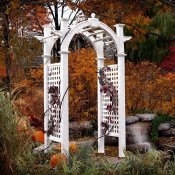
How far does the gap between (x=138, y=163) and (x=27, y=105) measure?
15.8 ft

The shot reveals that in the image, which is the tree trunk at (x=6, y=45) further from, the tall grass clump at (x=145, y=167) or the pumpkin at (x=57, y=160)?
the tall grass clump at (x=145, y=167)

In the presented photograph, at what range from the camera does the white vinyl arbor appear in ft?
23.2

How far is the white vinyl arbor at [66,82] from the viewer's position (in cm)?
707

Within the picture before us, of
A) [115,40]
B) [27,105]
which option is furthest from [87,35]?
[27,105]

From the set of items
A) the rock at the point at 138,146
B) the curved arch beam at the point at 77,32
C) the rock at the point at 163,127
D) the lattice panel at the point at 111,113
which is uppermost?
the curved arch beam at the point at 77,32

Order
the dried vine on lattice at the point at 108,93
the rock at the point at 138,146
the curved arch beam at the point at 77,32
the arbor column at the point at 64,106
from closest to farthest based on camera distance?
the arbor column at the point at 64,106
the curved arch beam at the point at 77,32
the dried vine on lattice at the point at 108,93
the rock at the point at 138,146

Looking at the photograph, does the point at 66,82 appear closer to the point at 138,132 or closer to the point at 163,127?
the point at 138,132

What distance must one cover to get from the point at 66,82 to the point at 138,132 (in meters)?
3.31

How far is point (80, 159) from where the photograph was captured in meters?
6.05

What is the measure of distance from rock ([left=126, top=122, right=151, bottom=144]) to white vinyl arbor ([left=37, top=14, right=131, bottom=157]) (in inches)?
63.7

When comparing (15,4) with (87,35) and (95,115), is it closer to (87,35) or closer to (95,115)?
(87,35)

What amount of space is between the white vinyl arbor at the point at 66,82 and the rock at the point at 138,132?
63.7 inches

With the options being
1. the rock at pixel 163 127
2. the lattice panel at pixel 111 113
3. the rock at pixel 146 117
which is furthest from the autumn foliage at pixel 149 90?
the lattice panel at pixel 111 113

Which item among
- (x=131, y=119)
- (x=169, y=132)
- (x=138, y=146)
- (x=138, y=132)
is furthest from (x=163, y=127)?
(x=138, y=146)
